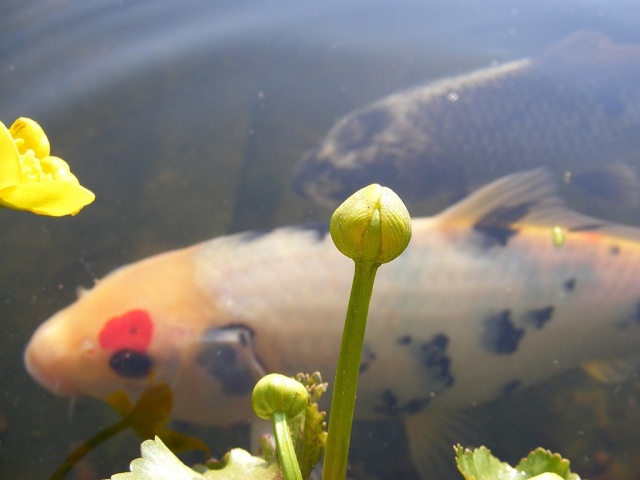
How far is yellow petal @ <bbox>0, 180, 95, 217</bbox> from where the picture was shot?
2.73 feet

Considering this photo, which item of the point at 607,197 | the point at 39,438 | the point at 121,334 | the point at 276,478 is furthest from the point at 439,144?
the point at 276,478

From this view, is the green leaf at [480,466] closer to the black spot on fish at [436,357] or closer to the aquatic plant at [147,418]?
the black spot on fish at [436,357]

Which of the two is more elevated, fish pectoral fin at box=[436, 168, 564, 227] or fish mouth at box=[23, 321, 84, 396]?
fish pectoral fin at box=[436, 168, 564, 227]

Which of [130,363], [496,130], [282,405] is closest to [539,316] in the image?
[130,363]

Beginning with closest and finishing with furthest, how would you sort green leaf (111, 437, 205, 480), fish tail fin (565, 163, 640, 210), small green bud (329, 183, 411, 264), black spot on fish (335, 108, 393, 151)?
small green bud (329, 183, 411, 264) → green leaf (111, 437, 205, 480) → fish tail fin (565, 163, 640, 210) → black spot on fish (335, 108, 393, 151)

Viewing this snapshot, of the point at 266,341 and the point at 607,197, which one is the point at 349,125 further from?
the point at 266,341

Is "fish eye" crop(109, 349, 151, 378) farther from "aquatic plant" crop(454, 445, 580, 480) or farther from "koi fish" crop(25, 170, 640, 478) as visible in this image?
"aquatic plant" crop(454, 445, 580, 480)

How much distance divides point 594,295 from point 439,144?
4.29 ft

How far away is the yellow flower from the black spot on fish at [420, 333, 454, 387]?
102 centimetres

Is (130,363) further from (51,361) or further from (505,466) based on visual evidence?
(505,466)

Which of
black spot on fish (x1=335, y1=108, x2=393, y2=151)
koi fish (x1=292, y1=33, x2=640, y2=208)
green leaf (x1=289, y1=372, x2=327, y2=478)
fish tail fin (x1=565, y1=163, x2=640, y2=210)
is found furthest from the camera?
black spot on fish (x1=335, y1=108, x2=393, y2=151)

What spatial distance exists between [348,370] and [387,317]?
0.92m

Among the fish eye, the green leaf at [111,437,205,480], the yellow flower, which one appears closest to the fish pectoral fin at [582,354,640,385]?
the fish eye

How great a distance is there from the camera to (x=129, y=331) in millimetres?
1696
